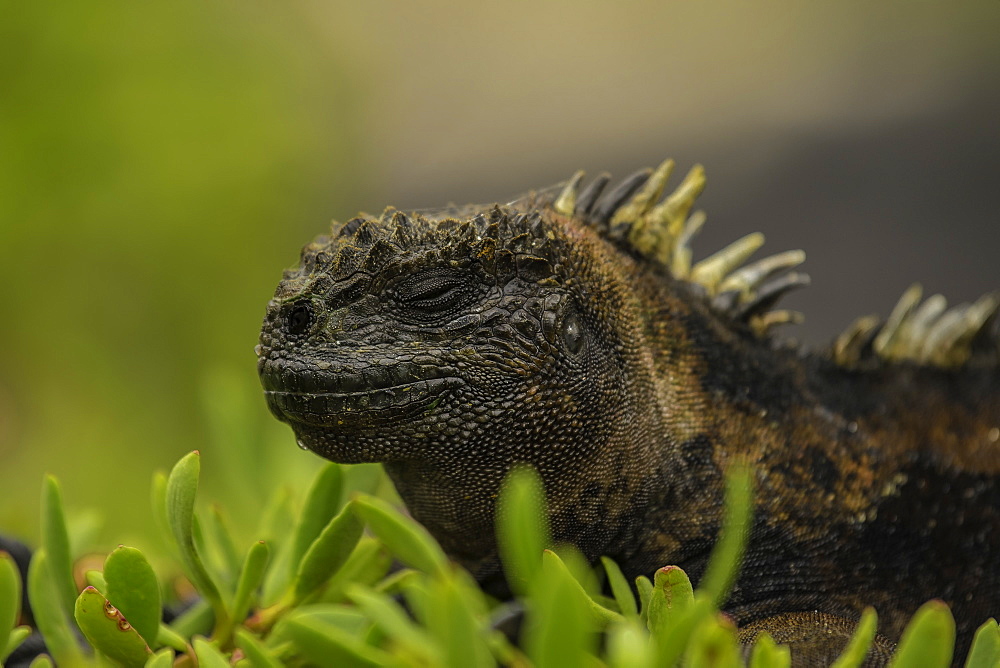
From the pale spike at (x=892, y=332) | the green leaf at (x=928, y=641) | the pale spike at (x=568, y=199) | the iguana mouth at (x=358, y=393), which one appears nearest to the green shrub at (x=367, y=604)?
the green leaf at (x=928, y=641)

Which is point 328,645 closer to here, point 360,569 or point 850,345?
point 360,569

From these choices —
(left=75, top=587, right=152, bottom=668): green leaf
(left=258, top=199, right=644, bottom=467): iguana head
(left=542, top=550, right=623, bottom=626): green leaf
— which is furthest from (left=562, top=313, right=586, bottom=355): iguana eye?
(left=75, top=587, right=152, bottom=668): green leaf

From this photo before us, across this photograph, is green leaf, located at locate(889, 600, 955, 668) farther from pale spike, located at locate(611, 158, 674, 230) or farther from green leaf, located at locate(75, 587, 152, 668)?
pale spike, located at locate(611, 158, 674, 230)

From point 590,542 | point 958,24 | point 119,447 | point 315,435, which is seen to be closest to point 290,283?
point 315,435

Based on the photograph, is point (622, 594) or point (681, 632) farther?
point (622, 594)

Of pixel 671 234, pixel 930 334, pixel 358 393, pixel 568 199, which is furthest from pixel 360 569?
pixel 930 334

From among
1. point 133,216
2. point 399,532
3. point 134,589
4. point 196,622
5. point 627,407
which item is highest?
point 133,216

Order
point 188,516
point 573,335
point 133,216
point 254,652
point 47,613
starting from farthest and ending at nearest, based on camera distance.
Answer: point 133,216 → point 573,335 → point 47,613 → point 188,516 → point 254,652
